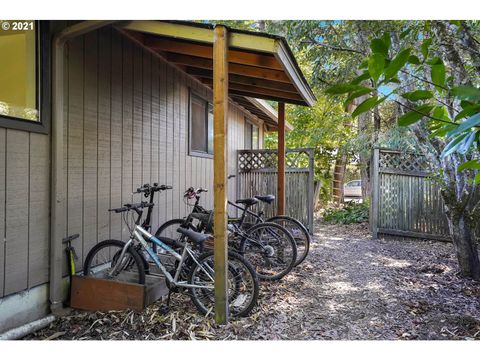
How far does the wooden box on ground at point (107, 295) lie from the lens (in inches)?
109

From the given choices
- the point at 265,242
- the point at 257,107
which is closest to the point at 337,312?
the point at 265,242

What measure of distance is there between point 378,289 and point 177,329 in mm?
2291

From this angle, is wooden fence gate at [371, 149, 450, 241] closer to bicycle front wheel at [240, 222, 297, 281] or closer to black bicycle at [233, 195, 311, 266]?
black bicycle at [233, 195, 311, 266]

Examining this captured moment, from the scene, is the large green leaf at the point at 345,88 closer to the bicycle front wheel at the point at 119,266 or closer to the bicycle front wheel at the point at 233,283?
the bicycle front wheel at the point at 233,283

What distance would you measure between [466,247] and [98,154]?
4295mm

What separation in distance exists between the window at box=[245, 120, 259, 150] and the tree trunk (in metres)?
5.57

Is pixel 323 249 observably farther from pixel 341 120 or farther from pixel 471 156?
pixel 341 120

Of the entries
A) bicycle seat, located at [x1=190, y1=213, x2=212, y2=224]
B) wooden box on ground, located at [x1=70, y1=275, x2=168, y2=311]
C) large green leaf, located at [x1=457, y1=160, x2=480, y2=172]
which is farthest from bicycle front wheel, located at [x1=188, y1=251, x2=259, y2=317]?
large green leaf, located at [x1=457, y1=160, x2=480, y2=172]

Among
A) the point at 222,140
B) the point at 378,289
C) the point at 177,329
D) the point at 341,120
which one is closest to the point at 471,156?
the point at 378,289

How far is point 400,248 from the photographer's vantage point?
571 centimetres

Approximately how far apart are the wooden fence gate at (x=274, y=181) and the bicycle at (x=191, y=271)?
157 inches

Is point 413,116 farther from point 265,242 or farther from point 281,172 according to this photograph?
point 281,172

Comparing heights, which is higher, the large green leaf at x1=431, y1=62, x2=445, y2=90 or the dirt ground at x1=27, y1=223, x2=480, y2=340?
the large green leaf at x1=431, y1=62, x2=445, y2=90

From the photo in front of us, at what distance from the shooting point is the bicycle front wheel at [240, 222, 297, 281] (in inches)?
152
